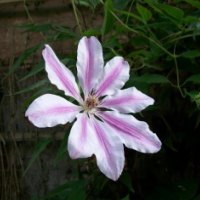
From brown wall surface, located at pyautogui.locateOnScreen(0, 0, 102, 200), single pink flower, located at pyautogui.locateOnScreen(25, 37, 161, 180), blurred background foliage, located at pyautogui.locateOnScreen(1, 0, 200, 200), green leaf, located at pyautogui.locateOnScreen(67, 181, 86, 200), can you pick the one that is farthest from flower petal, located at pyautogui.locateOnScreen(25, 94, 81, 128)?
brown wall surface, located at pyautogui.locateOnScreen(0, 0, 102, 200)

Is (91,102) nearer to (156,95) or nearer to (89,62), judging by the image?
(89,62)

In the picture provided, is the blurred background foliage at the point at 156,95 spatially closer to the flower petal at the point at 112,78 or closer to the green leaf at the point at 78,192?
the green leaf at the point at 78,192

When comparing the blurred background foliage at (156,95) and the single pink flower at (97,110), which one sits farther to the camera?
the blurred background foliage at (156,95)

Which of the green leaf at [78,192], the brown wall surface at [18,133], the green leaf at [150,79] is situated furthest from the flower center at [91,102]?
the brown wall surface at [18,133]

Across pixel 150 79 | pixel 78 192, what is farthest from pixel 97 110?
pixel 78 192

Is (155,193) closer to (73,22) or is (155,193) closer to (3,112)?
(73,22)

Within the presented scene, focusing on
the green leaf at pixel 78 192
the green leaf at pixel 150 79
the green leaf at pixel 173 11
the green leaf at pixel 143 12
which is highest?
the green leaf at pixel 143 12

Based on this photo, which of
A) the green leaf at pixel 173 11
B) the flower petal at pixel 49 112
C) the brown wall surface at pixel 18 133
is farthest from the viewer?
the brown wall surface at pixel 18 133

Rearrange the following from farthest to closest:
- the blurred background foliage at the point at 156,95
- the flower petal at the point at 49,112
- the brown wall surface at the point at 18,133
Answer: the brown wall surface at the point at 18,133 → the blurred background foliage at the point at 156,95 → the flower petal at the point at 49,112
